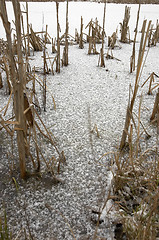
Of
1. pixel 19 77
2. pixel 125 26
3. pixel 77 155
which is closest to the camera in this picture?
pixel 19 77

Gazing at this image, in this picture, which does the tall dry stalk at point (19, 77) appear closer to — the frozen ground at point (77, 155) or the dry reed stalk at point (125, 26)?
the frozen ground at point (77, 155)

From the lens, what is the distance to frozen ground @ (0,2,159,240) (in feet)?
1.83

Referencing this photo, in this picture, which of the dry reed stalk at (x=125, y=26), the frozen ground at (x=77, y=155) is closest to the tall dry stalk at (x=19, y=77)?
the frozen ground at (x=77, y=155)

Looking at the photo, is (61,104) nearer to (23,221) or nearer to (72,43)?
(23,221)

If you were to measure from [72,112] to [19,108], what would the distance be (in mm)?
502

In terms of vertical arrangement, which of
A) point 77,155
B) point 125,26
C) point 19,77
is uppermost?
point 125,26

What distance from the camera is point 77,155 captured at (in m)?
0.78

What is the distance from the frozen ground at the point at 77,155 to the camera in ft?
1.83

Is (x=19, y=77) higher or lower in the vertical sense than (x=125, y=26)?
lower

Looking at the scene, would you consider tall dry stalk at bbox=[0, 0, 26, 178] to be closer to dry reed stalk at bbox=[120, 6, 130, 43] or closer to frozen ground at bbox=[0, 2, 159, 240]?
frozen ground at bbox=[0, 2, 159, 240]

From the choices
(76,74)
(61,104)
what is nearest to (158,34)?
(76,74)

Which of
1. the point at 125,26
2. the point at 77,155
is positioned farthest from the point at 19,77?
the point at 125,26

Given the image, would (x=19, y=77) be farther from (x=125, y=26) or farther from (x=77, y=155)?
(x=125, y=26)

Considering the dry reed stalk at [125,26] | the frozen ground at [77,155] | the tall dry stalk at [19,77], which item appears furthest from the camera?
the dry reed stalk at [125,26]
